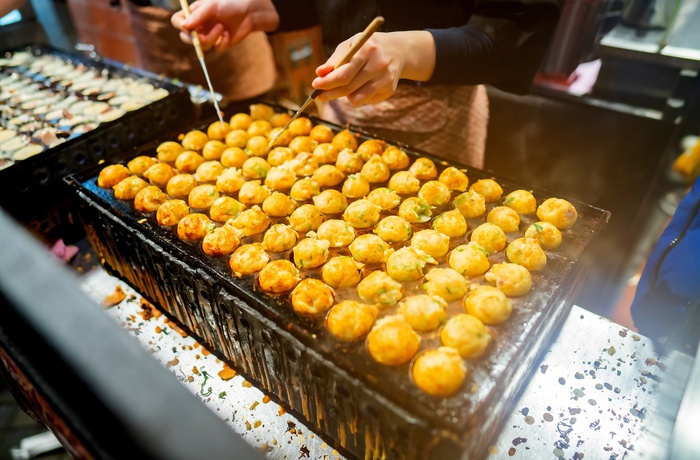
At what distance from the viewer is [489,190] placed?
234cm

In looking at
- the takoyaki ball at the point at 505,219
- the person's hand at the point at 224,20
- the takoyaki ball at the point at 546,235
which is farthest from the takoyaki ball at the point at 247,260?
the person's hand at the point at 224,20

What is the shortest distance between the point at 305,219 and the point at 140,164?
1.10 metres

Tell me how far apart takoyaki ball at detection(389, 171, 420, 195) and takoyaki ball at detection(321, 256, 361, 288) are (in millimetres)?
642

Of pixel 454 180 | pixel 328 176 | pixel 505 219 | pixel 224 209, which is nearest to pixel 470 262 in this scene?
pixel 505 219

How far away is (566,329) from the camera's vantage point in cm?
233

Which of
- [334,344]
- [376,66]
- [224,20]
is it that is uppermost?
[376,66]

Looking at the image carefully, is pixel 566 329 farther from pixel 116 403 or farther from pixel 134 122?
pixel 134 122

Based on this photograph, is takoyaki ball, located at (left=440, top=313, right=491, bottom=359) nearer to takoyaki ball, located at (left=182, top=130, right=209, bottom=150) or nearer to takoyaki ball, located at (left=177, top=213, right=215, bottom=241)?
takoyaki ball, located at (left=177, top=213, right=215, bottom=241)

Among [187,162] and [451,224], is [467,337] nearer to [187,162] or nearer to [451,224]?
[451,224]

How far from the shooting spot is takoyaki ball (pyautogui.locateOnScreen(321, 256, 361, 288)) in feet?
6.26

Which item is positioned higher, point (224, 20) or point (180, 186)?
point (224, 20)

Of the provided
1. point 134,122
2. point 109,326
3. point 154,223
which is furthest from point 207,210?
point 109,326

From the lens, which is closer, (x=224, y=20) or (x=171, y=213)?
(x=171, y=213)

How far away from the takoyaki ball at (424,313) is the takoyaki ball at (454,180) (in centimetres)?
84
